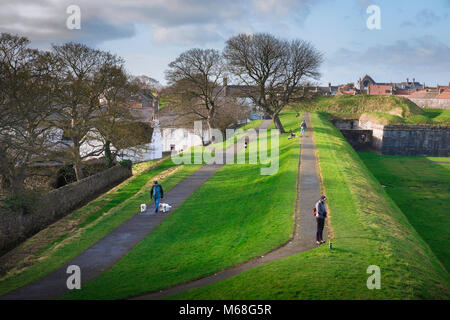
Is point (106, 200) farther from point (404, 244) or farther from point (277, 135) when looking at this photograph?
point (277, 135)

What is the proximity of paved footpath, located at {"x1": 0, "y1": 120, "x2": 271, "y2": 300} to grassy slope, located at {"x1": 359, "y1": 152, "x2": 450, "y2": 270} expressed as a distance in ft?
46.1

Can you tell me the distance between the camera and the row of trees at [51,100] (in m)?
21.7

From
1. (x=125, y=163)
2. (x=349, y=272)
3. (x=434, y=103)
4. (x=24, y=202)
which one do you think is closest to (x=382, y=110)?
(x=434, y=103)

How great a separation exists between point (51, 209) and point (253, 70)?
27.1 metres

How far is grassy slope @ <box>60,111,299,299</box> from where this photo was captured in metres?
12.3

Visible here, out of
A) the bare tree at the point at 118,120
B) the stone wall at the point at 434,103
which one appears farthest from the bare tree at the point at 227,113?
the stone wall at the point at 434,103

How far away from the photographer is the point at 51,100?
25.6 meters

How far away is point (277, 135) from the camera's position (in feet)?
151

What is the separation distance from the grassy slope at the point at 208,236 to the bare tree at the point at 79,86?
480 inches

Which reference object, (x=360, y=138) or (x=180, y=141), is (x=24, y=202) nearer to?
(x=180, y=141)
